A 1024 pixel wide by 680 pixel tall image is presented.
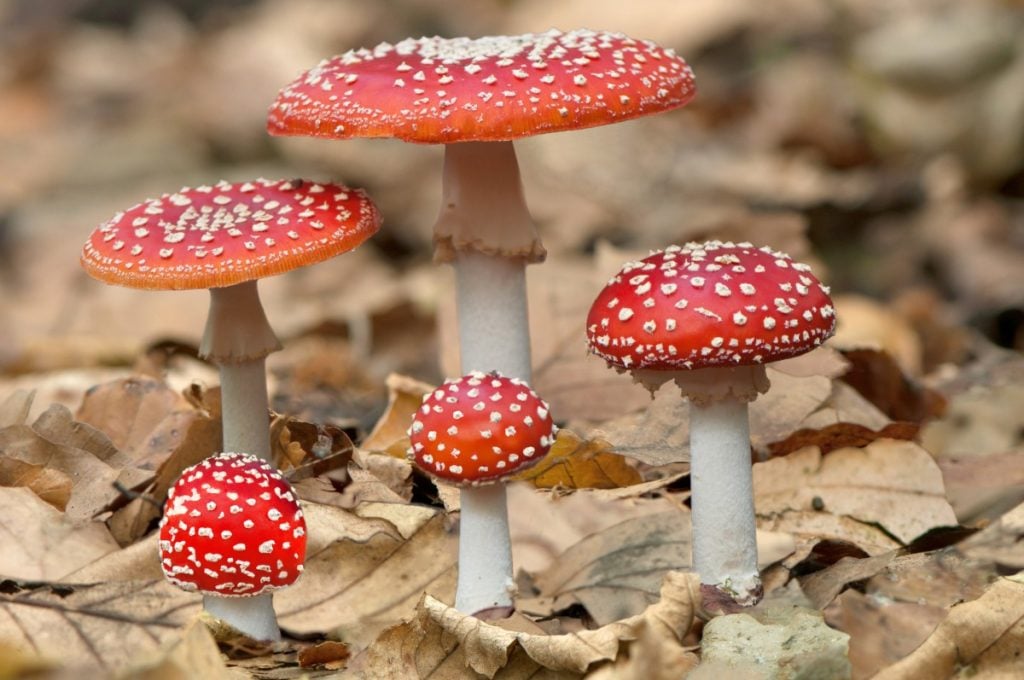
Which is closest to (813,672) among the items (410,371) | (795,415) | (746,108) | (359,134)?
(795,415)

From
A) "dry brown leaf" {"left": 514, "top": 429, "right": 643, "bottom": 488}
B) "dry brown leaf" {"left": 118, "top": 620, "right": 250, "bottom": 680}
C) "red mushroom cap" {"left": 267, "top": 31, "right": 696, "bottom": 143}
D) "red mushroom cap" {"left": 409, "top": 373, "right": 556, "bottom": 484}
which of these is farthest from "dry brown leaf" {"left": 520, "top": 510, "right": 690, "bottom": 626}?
"red mushroom cap" {"left": 267, "top": 31, "right": 696, "bottom": 143}

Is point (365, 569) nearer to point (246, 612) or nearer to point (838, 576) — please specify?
point (246, 612)

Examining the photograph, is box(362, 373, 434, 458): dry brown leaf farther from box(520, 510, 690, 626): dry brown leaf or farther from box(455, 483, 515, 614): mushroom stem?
box(455, 483, 515, 614): mushroom stem

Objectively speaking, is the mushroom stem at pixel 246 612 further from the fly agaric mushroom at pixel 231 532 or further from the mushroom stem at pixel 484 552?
the mushroom stem at pixel 484 552

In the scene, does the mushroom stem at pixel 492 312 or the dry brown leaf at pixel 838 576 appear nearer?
the dry brown leaf at pixel 838 576

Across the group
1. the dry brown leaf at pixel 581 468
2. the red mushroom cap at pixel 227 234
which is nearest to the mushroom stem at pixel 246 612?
the red mushroom cap at pixel 227 234

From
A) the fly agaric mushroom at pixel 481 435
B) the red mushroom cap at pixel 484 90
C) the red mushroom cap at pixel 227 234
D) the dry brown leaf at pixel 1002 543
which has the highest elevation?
the red mushroom cap at pixel 484 90
